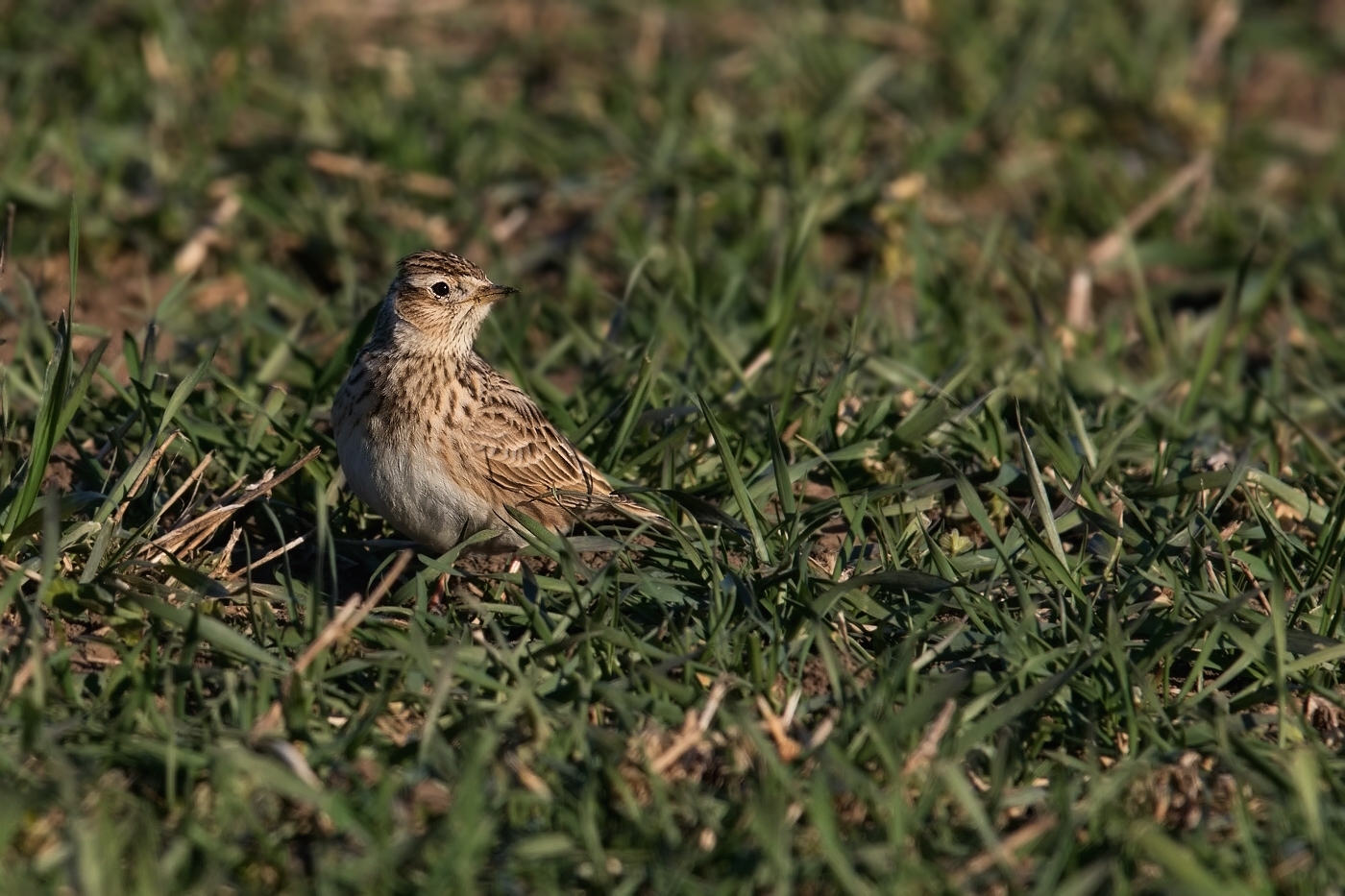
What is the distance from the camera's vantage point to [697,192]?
8594 mm

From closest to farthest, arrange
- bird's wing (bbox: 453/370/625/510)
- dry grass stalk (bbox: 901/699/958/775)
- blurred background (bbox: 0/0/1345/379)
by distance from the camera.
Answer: dry grass stalk (bbox: 901/699/958/775) < bird's wing (bbox: 453/370/625/510) < blurred background (bbox: 0/0/1345/379)

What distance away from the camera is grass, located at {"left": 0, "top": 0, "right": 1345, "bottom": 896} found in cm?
418

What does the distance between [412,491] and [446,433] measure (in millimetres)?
269

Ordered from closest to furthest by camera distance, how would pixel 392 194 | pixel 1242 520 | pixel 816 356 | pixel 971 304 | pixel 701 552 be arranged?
1. pixel 701 552
2. pixel 1242 520
3. pixel 816 356
4. pixel 971 304
5. pixel 392 194

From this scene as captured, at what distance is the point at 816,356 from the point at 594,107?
3.35 metres

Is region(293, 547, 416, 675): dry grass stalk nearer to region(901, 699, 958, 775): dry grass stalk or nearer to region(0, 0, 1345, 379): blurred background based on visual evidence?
region(901, 699, 958, 775): dry grass stalk

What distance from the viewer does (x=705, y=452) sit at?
6.07 metres

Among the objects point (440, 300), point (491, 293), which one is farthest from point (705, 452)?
point (440, 300)

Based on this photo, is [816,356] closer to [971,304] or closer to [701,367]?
[701,367]

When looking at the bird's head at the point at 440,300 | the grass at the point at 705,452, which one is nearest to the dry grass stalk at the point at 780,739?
the grass at the point at 705,452

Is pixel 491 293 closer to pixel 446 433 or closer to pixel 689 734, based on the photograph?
pixel 446 433

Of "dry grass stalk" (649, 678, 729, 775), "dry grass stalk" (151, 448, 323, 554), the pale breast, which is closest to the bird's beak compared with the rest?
the pale breast

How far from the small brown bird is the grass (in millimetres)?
180

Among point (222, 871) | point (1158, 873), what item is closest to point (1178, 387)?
point (1158, 873)
